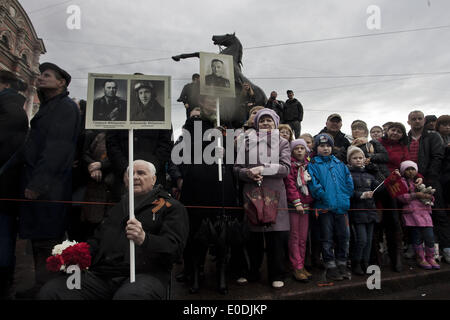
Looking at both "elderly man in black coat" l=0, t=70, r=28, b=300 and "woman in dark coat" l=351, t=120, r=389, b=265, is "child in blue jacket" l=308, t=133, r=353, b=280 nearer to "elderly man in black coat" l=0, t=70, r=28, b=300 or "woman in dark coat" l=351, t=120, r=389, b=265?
"woman in dark coat" l=351, t=120, r=389, b=265

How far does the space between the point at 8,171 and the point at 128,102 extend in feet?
4.94

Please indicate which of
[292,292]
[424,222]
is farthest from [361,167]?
[292,292]

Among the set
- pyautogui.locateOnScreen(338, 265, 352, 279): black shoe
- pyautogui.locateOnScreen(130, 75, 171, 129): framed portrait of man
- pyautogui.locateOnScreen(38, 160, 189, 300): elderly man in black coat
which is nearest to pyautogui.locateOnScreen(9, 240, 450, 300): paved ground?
pyautogui.locateOnScreen(338, 265, 352, 279): black shoe

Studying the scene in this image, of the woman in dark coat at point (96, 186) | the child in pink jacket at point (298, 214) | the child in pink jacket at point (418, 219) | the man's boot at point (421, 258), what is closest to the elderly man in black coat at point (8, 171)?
the woman in dark coat at point (96, 186)

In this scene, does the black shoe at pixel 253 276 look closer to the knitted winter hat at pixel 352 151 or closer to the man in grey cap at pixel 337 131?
the knitted winter hat at pixel 352 151

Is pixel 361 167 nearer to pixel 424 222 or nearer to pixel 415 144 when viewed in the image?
pixel 424 222

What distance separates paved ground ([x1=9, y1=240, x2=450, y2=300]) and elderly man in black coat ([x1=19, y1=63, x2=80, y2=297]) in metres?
0.49

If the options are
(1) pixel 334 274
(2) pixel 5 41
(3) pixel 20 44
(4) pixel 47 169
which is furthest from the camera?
(3) pixel 20 44

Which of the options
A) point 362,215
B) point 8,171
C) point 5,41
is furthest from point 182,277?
point 5,41

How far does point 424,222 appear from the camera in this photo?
12.2ft

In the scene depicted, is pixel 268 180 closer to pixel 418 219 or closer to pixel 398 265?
pixel 398 265

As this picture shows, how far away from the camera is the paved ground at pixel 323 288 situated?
268 centimetres

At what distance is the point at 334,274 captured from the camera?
124 inches

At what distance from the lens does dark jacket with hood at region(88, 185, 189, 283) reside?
74.2 inches
